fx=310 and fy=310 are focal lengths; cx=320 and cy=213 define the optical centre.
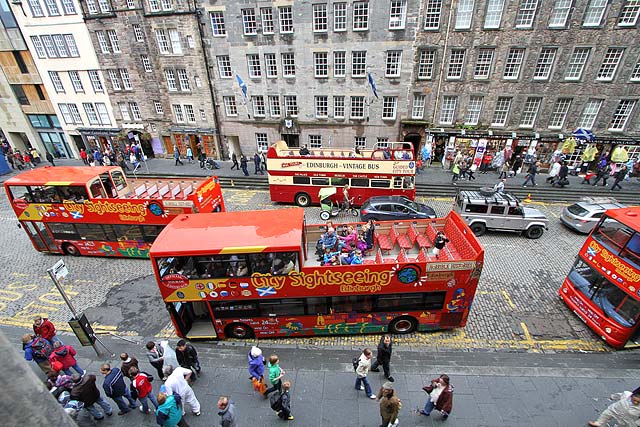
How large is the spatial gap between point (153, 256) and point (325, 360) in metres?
6.06

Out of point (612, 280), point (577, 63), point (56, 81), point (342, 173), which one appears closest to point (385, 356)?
point (612, 280)

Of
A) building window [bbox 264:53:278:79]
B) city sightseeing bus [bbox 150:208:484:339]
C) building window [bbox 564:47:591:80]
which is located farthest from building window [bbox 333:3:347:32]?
city sightseeing bus [bbox 150:208:484:339]

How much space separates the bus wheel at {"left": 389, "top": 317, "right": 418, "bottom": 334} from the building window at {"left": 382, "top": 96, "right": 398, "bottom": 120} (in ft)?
60.9

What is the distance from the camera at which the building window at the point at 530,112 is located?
22922 millimetres

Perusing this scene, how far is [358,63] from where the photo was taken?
23672 mm

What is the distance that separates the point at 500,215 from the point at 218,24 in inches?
956

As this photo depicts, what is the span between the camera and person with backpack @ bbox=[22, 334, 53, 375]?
8.52 m

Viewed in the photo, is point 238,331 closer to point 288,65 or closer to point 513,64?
point 288,65

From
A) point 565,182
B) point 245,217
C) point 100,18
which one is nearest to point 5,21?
point 100,18

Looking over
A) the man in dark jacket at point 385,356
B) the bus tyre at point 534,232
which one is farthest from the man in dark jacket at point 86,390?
the bus tyre at point 534,232

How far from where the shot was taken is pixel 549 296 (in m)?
12.5

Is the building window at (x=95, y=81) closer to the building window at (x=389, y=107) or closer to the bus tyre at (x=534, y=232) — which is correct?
the building window at (x=389, y=107)

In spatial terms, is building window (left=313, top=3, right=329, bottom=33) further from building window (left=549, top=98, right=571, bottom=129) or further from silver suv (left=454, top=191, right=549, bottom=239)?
building window (left=549, top=98, right=571, bottom=129)

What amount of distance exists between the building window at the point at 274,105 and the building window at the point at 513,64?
17.4 metres
